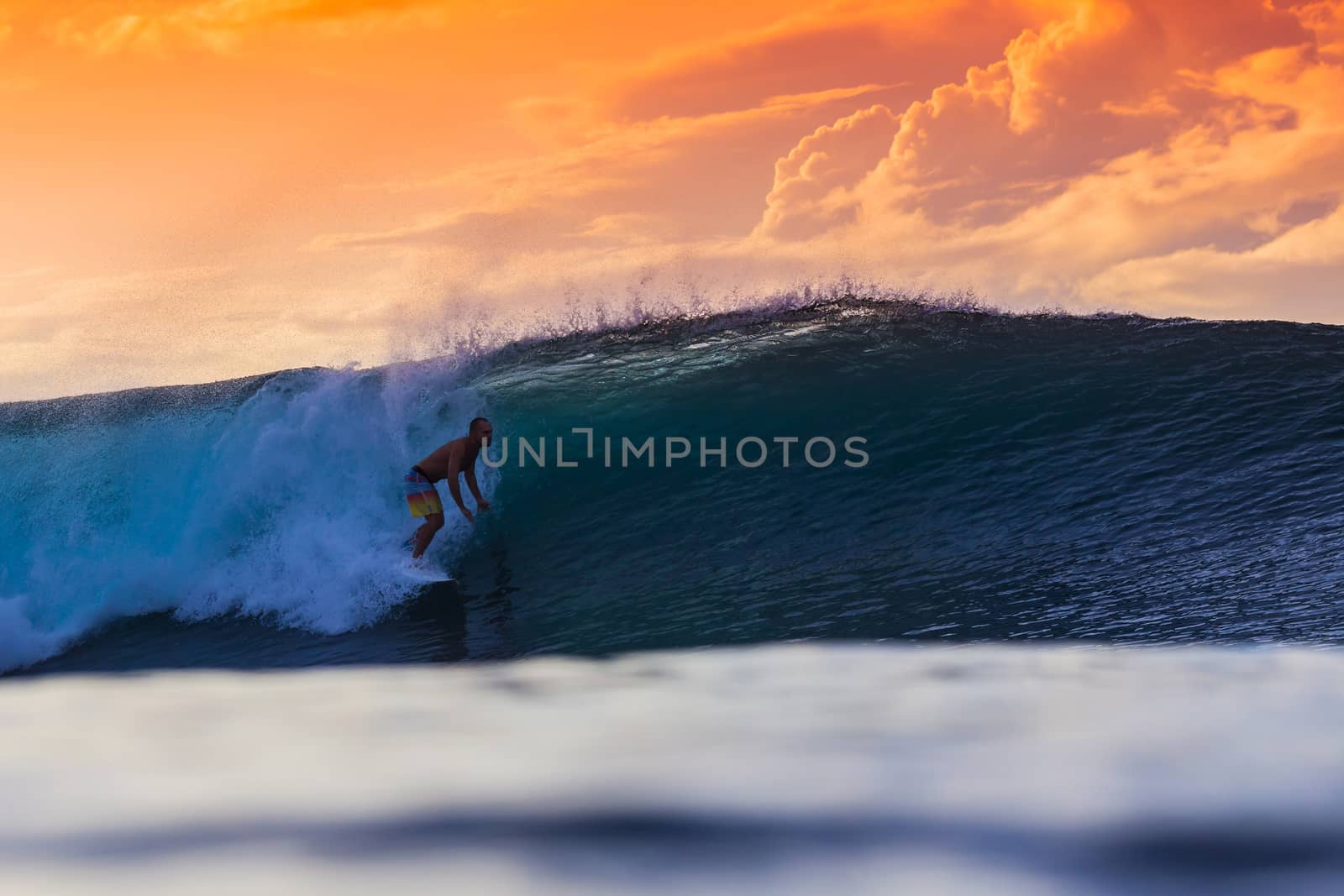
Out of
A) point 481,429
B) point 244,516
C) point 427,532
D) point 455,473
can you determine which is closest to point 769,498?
point 481,429

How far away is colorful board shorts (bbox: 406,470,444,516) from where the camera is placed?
7.23 metres

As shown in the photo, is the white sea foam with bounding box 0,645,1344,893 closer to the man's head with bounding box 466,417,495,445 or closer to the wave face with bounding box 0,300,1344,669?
the wave face with bounding box 0,300,1344,669

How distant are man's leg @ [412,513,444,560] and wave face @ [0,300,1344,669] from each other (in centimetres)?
35

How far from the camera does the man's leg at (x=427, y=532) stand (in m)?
7.24

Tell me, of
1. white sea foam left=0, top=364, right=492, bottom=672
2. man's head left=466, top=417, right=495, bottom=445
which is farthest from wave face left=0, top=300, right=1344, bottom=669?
man's head left=466, top=417, right=495, bottom=445

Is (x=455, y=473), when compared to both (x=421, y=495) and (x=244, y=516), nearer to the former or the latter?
(x=421, y=495)

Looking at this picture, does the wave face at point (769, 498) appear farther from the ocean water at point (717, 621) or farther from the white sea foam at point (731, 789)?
the white sea foam at point (731, 789)

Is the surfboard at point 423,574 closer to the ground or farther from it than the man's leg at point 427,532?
closer to the ground

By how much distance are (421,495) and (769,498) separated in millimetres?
2734

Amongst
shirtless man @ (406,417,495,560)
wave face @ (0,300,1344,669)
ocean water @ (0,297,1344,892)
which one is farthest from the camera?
shirtless man @ (406,417,495,560)

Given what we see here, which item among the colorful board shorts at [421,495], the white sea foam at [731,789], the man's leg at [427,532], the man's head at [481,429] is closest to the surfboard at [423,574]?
the man's leg at [427,532]

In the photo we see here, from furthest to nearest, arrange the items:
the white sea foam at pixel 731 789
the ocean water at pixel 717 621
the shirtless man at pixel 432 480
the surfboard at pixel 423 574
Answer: the shirtless man at pixel 432 480 → the surfboard at pixel 423 574 → the ocean water at pixel 717 621 → the white sea foam at pixel 731 789

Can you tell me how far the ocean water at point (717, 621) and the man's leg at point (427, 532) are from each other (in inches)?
11.1

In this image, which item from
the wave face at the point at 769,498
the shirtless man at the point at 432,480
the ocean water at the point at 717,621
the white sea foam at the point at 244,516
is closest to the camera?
the ocean water at the point at 717,621
